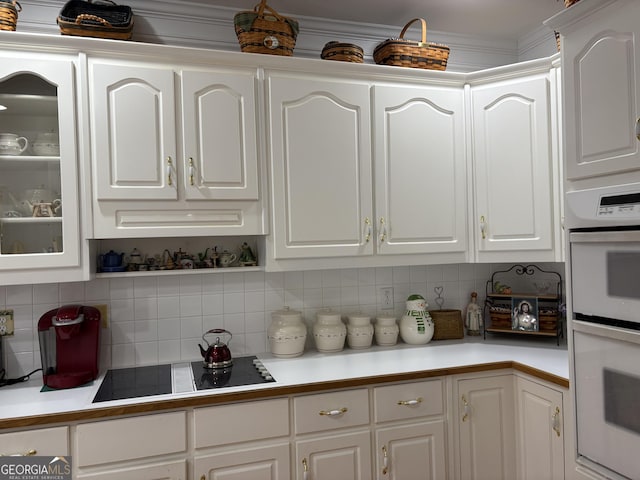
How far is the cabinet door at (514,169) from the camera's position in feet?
7.63

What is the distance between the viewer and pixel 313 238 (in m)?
2.26

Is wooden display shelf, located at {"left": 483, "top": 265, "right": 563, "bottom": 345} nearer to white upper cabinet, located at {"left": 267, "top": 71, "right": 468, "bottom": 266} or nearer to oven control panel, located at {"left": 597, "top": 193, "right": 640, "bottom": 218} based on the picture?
white upper cabinet, located at {"left": 267, "top": 71, "right": 468, "bottom": 266}

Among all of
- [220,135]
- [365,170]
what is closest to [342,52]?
[365,170]

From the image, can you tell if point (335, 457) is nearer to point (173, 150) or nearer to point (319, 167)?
point (319, 167)

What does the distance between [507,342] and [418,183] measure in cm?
96

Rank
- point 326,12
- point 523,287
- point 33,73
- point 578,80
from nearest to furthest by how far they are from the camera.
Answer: point 578,80 → point 33,73 → point 326,12 → point 523,287

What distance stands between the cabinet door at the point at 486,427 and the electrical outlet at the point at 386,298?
2.11 feet

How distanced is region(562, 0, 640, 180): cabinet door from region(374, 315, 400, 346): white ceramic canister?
1224mm

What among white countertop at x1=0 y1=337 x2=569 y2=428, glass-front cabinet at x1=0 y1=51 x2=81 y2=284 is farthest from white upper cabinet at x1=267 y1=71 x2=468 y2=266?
glass-front cabinet at x1=0 y1=51 x2=81 y2=284

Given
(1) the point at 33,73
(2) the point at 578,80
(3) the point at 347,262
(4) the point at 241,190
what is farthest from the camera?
(3) the point at 347,262

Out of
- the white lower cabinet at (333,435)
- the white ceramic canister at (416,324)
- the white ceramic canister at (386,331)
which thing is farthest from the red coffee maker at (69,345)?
the white ceramic canister at (416,324)

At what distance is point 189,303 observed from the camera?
2.40m

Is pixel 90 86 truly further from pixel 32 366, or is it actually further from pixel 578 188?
pixel 578 188

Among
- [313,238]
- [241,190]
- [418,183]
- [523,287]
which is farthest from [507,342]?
[241,190]
